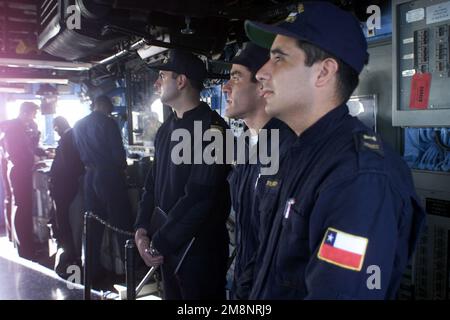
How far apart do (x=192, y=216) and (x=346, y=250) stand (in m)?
1.31

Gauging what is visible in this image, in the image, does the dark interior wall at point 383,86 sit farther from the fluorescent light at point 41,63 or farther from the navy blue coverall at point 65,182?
the fluorescent light at point 41,63

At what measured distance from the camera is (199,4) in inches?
100

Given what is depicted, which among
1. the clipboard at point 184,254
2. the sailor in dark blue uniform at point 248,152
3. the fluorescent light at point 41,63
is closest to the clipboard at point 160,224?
the clipboard at point 184,254

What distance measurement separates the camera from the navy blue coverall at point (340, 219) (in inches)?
39.7

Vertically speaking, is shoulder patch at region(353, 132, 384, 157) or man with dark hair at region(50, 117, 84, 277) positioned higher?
shoulder patch at region(353, 132, 384, 157)

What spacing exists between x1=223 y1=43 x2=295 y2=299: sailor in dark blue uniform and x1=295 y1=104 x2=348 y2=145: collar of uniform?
270 mm

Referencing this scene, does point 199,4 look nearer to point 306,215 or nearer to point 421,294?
point 306,215

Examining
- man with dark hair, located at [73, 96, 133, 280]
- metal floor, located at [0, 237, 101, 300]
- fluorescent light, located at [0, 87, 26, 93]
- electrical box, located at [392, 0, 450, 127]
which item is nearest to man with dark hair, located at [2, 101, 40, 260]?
metal floor, located at [0, 237, 101, 300]

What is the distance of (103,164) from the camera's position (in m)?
4.19

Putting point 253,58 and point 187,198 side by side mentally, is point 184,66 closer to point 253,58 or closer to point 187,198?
point 253,58

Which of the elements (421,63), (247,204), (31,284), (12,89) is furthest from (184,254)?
(12,89)

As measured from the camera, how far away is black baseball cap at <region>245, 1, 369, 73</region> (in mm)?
1219

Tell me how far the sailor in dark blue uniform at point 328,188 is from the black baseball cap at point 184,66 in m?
1.17

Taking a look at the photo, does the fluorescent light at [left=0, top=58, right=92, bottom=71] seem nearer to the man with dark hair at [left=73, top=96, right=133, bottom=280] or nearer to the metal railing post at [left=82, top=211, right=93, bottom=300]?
the man with dark hair at [left=73, top=96, right=133, bottom=280]
